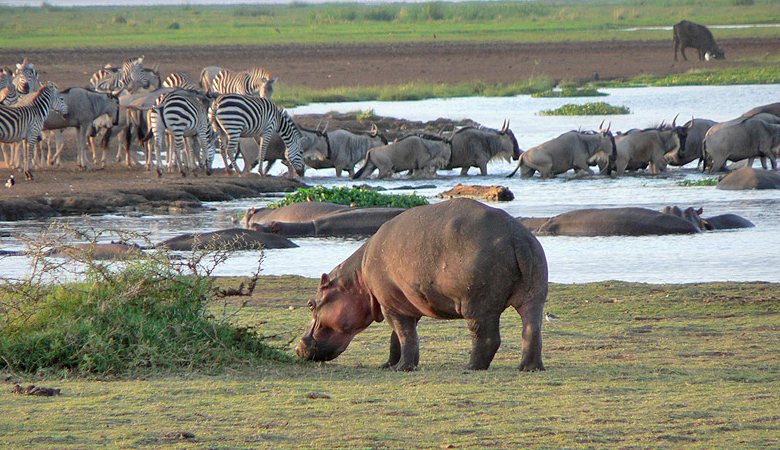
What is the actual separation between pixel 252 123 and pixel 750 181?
933 centimetres

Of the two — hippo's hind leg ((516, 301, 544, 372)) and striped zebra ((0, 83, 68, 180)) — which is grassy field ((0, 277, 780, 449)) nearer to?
hippo's hind leg ((516, 301, 544, 372))

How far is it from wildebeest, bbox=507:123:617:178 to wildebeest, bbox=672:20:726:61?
30.7 m

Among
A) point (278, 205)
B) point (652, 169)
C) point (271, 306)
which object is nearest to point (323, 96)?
point (652, 169)

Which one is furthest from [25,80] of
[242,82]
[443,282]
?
[443,282]

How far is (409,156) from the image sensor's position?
21438 mm

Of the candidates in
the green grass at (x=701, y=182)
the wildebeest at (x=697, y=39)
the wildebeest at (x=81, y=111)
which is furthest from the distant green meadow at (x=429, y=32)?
the green grass at (x=701, y=182)

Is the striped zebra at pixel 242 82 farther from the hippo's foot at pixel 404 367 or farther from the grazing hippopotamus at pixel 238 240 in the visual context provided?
the hippo's foot at pixel 404 367

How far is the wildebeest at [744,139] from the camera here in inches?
802

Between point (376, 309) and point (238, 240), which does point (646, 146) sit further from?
point (376, 309)

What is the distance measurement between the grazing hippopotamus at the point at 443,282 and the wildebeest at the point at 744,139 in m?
15.4

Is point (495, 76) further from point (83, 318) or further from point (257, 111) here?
point (83, 318)

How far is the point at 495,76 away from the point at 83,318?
129 ft

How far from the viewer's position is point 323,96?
121ft

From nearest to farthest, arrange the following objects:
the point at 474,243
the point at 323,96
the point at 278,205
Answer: the point at 474,243 → the point at 278,205 → the point at 323,96
